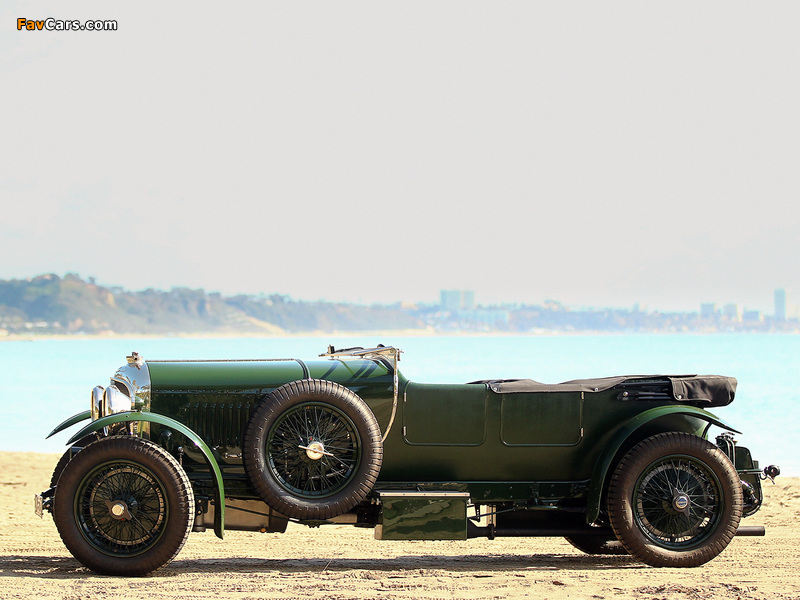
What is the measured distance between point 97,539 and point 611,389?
338 cm

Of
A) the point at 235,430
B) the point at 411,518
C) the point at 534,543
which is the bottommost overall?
the point at 534,543

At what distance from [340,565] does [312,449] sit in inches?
43.4

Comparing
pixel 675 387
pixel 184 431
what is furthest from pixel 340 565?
pixel 675 387

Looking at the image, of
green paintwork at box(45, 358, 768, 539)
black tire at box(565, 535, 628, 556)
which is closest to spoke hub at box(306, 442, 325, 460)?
green paintwork at box(45, 358, 768, 539)

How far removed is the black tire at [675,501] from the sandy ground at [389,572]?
15cm

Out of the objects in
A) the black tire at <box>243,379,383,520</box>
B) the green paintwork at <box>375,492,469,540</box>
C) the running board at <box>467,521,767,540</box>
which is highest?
the black tire at <box>243,379,383,520</box>

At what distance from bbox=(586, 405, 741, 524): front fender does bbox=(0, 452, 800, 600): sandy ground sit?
17.5 inches

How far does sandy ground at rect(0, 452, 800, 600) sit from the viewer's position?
5508 millimetres

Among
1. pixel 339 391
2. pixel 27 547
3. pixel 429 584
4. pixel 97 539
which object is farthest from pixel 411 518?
pixel 27 547

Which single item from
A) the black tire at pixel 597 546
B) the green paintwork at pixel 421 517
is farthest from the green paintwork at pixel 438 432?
the black tire at pixel 597 546

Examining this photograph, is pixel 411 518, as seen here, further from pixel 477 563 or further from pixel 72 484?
pixel 72 484

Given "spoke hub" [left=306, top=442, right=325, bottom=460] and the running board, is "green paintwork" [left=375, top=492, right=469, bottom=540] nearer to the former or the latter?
the running board

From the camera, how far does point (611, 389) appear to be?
21.0 feet

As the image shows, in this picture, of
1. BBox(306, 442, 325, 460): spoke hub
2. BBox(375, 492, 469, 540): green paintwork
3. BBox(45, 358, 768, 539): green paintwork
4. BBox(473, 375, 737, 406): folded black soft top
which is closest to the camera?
BBox(306, 442, 325, 460): spoke hub
